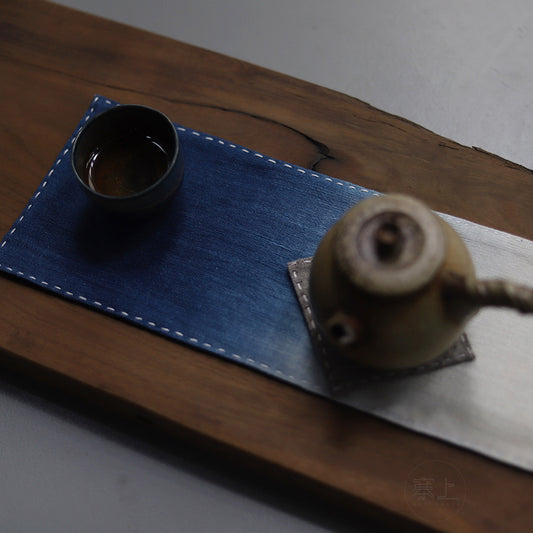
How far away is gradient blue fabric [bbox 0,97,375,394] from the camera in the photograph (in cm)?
70

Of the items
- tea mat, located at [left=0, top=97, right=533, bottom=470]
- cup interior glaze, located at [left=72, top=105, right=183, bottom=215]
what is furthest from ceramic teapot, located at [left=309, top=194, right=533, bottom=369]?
cup interior glaze, located at [left=72, top=105, right=183, bottom=215]

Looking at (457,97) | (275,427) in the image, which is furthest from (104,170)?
(457,97)

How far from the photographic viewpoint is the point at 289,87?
86 centimetres

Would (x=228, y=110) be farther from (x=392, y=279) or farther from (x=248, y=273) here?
(x=392, y=279)

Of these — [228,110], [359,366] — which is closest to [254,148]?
[228,110]

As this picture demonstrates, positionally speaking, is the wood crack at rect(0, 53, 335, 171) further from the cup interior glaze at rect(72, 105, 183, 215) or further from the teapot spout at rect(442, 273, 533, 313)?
the teapot spout at rect(442, 273, 533, 313)

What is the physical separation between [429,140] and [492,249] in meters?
0.17

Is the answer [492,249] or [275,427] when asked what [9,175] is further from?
[492,249]

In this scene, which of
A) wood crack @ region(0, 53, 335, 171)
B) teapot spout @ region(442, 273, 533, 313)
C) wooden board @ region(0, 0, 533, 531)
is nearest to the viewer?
teapot spout @ region(442, 273, 533, 313)

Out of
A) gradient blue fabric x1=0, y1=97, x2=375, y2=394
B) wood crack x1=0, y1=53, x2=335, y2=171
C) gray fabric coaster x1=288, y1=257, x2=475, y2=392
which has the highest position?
wood crack x1=0, y1=53, x2=335, y2=171

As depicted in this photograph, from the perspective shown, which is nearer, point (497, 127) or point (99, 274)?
point (99, 274)

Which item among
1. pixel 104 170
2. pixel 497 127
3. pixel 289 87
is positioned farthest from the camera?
pixel 497 127

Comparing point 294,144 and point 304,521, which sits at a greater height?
point 294,144

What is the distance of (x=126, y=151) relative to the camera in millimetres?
753
